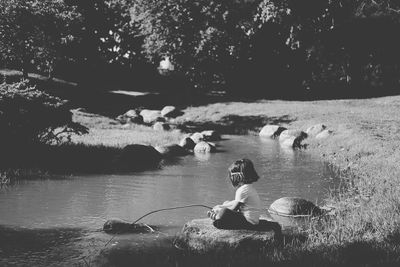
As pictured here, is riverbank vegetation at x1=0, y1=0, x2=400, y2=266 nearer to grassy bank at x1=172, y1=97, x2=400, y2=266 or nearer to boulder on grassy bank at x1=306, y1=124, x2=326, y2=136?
grassy bank at x1=172, y1=97, x2=400, y2=266

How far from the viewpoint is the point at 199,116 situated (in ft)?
115

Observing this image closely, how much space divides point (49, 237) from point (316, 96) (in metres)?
39.3

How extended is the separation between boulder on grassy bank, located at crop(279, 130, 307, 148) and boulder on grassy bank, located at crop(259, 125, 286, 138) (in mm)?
1393

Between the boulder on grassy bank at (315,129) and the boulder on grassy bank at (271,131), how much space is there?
1.98m

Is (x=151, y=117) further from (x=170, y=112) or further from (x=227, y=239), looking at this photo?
(x=227, y=239)

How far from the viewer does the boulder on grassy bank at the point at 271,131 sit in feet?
86.9

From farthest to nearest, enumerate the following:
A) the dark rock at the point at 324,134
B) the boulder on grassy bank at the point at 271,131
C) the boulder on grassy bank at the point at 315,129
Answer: the boulder on grassy bank at the point at 271,131 → the boulder on grassy bank at the point at 315,129 → the dark rock at the point at 324,134

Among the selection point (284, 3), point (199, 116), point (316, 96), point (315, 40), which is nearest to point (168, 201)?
point (284, 3)

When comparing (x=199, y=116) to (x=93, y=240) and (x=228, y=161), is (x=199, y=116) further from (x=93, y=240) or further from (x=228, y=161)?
(x=93, y=240)

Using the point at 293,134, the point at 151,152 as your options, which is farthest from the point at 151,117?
the point at 151,152

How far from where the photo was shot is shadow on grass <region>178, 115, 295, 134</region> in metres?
29.0

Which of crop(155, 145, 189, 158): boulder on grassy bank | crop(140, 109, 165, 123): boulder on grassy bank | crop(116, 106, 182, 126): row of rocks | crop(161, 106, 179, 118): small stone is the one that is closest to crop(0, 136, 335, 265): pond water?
crop(155, 145, 189, 158): boulder on grassy bank

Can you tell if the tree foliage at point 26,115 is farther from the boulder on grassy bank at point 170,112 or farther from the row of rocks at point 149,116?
the boulder on grassy bank at point 170,112

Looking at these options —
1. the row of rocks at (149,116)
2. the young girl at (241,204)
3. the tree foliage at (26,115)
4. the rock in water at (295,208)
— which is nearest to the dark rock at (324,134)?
the tree foliage at (26,115)
